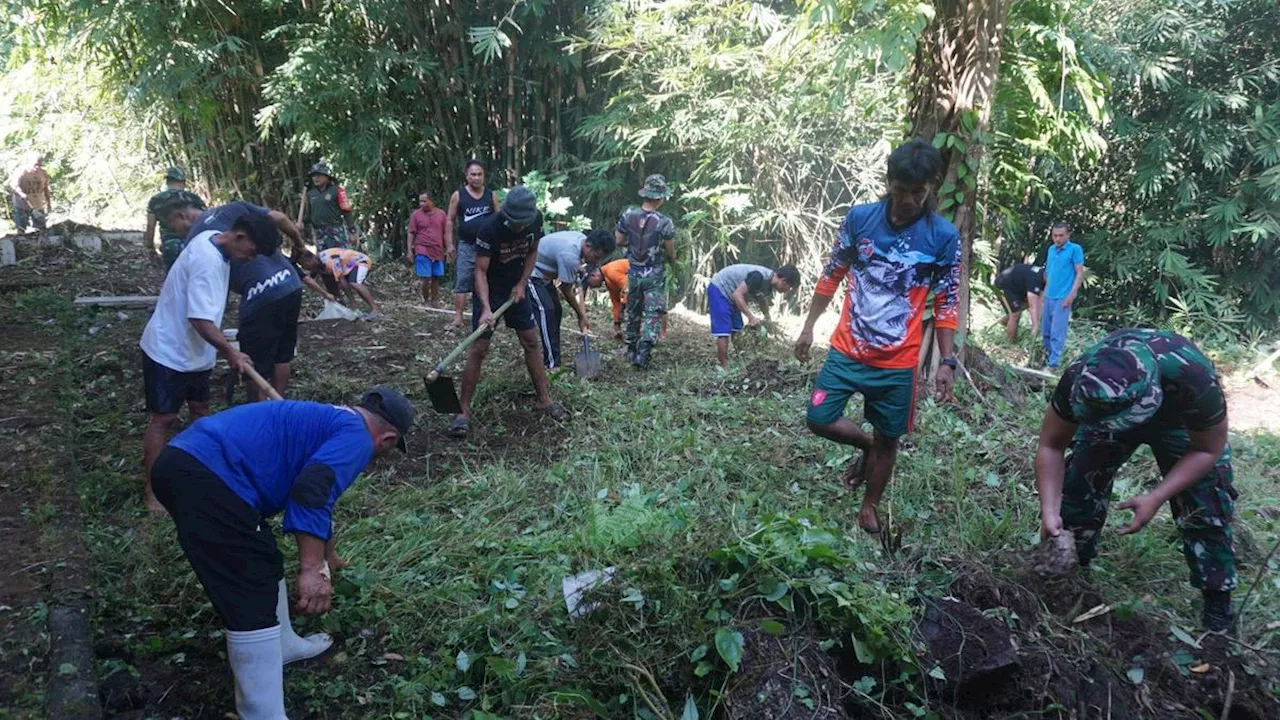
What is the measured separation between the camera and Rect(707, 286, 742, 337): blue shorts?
734 centimetres

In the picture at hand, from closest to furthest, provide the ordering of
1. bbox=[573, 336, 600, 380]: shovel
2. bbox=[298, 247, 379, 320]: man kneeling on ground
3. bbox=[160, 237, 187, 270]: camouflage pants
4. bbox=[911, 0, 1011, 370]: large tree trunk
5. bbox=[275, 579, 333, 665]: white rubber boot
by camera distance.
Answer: bbox=[275, 579, 333, 665]: white rubber boot → bbox=[911, 0, 1011, 370]: large tree trunk → bbox=[160, 237, 187, 270]: camouflage pants → bbox=[573, 336, 600, 380]: shovel → bbox=[298, 247, 379, 320]: man kneeling on ground

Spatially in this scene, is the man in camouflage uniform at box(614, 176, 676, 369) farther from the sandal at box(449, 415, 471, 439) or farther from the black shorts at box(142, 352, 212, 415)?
the black shorts at box(142, 352, 212, 415)

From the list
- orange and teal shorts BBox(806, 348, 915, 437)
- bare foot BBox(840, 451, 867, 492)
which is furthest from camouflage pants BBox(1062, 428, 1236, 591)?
bare foot BBox(840, 451, 867, 492)

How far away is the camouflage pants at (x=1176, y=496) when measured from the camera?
9.56ft

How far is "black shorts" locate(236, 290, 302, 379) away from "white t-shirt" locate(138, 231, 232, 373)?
61 cm

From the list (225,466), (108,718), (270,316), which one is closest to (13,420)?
(270,316)

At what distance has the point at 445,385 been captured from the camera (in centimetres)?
511

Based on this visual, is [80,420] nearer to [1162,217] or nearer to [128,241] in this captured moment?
[128,241]

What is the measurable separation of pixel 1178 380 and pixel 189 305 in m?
3.90

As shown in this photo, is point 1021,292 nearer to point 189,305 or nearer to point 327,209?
point 327,209

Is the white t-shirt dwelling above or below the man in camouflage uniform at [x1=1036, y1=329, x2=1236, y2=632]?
above

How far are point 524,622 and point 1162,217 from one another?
11.2 meters

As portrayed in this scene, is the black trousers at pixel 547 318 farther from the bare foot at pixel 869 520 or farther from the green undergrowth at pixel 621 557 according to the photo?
the bare foot at pixel 869 520

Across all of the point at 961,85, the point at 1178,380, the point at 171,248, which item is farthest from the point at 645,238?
the point at 1178,380
